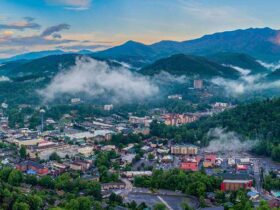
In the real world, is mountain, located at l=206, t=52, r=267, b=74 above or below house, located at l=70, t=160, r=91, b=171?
above

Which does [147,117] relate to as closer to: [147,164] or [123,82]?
[147,164]

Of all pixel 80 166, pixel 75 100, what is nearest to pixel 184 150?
pixel 80 166

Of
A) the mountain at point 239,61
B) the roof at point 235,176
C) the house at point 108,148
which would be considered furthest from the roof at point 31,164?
the mountain at point 239,61

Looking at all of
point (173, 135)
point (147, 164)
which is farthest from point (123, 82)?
point (147, 164)

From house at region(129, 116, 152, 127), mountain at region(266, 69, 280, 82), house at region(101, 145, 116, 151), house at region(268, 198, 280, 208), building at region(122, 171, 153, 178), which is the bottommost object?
house at region(268, 198, 280, 208)

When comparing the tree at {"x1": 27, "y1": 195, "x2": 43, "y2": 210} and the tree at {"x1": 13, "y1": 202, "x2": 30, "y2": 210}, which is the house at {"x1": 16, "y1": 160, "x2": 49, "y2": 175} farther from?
the tree at {"x1": 13, "y1": 202, "x2": 30, "y2": 210}

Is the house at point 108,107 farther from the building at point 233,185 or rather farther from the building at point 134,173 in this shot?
the building at point 233,185

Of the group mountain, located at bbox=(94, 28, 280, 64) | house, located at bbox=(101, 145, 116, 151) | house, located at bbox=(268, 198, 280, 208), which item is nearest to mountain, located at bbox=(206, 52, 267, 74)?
mountain, located at bbox=(94, 28, 280, 64)
